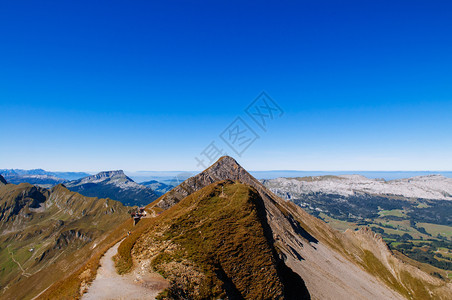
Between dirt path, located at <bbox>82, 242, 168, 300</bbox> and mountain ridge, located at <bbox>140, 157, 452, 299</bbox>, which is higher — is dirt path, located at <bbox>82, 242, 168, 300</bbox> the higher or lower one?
the higher one

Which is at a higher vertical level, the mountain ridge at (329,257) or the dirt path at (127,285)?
the dirt path at (127,285)

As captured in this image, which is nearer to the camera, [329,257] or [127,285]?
[127,285]

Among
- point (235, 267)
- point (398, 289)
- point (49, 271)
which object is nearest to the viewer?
point (235, 267)

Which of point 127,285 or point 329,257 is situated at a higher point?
point 127,285

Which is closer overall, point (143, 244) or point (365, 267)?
point (143, 244)

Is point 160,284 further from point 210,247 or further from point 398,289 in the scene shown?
point 398,289

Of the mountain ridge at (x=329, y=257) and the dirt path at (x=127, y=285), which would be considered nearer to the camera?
the dirt path at (x=127, y=285)

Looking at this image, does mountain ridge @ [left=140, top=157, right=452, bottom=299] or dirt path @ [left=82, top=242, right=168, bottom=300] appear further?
mountain ridge @ [left=140, top=157, right=452, bottom=299]

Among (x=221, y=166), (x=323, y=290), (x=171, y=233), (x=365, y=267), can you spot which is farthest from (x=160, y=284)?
(x=365, y=267)
